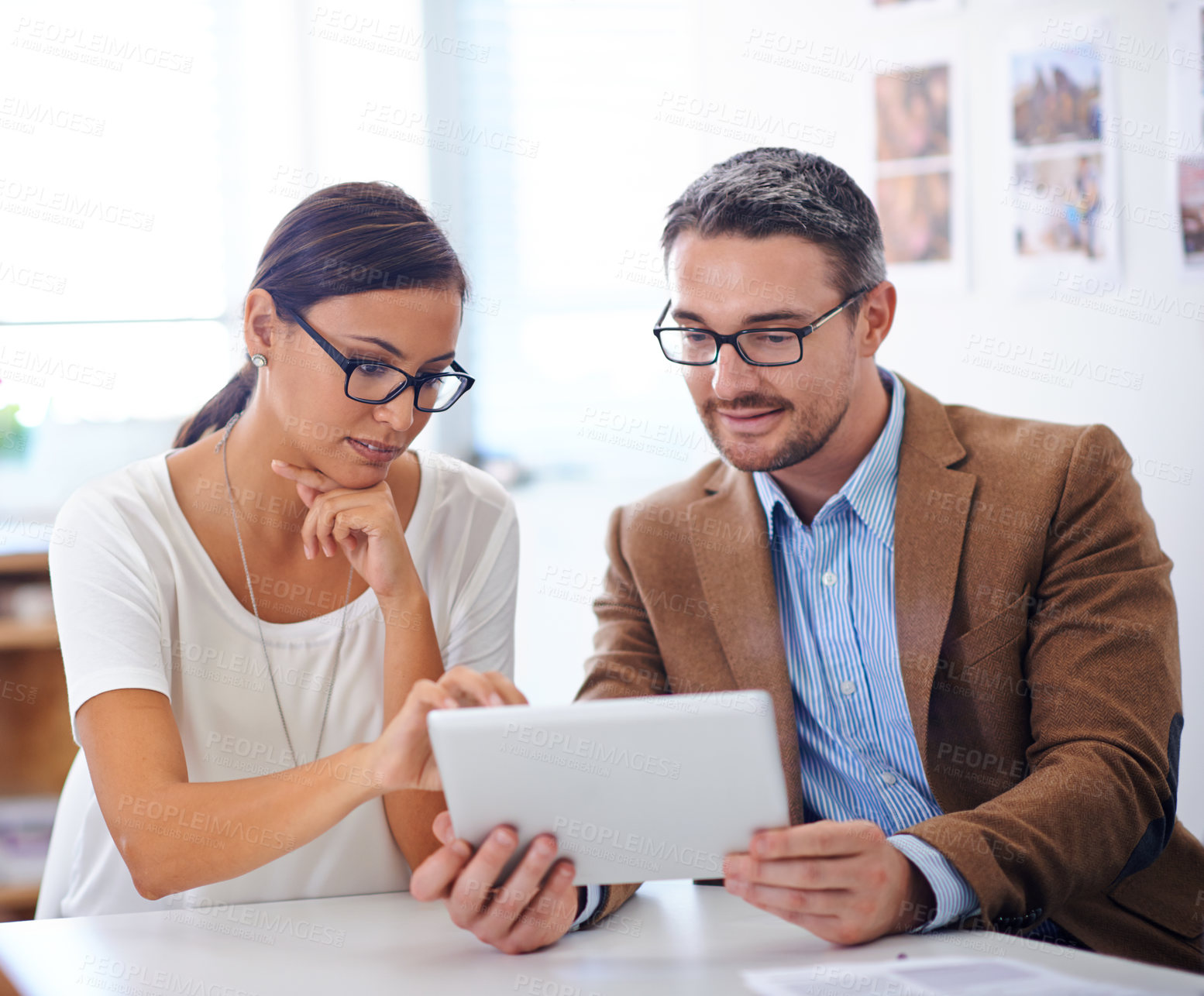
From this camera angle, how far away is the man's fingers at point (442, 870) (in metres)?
1.09

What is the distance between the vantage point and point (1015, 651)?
1.49 metres

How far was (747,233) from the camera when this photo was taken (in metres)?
1.61

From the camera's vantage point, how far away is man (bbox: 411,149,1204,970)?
1.36 metres

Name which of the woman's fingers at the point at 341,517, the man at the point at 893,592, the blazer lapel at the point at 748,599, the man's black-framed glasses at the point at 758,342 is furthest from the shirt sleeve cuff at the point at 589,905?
the man's black-framed glasses at the point at 758,342

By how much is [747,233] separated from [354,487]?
67cm

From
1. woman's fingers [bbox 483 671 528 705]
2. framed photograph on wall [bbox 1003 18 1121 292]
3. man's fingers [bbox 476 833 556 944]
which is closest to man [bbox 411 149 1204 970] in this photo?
man's fingers [bbox 476 833 556 944]

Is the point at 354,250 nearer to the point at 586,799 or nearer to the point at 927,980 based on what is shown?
the point at 586,799

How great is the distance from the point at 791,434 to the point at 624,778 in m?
0.75

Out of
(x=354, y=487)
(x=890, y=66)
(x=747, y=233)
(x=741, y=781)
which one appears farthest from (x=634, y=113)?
(x=741, y=781)

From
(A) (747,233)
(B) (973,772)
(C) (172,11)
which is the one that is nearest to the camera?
(B) (973,772)

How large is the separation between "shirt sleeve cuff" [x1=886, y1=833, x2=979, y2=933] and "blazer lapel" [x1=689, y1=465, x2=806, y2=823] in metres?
0.40

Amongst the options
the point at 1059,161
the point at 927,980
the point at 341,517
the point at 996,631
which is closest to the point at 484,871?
the point at 927,980

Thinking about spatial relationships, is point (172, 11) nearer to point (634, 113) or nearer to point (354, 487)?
point (634, 113)

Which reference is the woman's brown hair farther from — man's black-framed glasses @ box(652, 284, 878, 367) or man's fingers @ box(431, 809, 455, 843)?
man's fingers @ box(431, 809, 455, 843)
